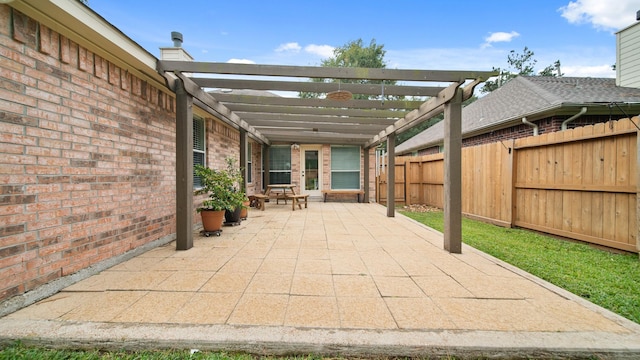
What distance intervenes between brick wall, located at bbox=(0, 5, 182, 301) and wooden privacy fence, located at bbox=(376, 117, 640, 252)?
21.1 ft

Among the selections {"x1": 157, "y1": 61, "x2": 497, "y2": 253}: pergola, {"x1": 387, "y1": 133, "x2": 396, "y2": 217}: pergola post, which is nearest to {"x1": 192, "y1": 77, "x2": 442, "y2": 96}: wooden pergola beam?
{"x1": 157, "y1": 61, "x2": 497, "y2": 253}: pergola

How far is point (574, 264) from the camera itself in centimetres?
309

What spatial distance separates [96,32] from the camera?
7.79ft

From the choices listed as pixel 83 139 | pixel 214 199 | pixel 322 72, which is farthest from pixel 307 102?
pixel 83 139

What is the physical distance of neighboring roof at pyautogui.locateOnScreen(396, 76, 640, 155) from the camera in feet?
20.4

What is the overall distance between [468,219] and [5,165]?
7765 millimetres

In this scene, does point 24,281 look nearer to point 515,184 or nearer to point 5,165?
point 5,165

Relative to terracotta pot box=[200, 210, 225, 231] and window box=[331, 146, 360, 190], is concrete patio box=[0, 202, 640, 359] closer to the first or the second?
terracotta pot box=[200, 210, 225, 231]

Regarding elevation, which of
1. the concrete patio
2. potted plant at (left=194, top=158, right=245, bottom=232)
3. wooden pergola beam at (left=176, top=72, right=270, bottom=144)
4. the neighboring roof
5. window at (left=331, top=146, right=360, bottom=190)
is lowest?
the concrete patio

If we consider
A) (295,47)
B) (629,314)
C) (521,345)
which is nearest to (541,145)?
(629,314)

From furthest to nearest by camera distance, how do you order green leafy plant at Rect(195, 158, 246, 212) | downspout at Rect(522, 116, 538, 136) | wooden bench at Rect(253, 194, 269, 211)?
wooden bench at Rect(253, 194, 269, 211) → downspout at Rect(522, 116, 538, 136) → green leafy plant at Rect(195, 158, 246, 212)

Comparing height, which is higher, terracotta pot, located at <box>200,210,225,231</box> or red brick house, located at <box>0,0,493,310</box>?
red brick house, located at <box>0,0,493,310</box>

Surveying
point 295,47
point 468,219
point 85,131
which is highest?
point 295,47

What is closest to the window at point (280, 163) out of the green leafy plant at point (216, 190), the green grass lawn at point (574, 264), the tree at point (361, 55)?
the green leafy plant at point (216, 190)
